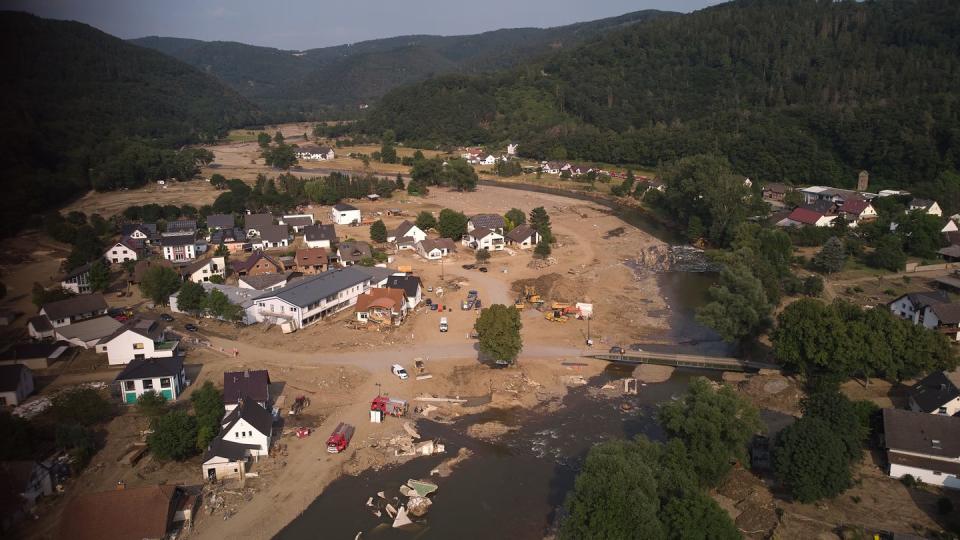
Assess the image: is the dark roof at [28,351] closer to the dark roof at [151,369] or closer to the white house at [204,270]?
the dark roof at [151,369]

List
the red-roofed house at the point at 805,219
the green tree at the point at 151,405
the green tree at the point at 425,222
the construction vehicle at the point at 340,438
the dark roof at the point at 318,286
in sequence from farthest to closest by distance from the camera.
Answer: the red-roofed house at the point at 805,219 → the green tree at the point at 425,222 → the dark roof at the point at 318,286 → the green tree at the point at 151,405 → the construction vehicle at the point at 340,438

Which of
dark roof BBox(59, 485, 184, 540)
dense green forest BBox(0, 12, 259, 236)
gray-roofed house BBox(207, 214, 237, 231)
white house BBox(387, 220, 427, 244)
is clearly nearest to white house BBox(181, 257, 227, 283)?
gray-roofed house BBox(207, 214, 237, 231)

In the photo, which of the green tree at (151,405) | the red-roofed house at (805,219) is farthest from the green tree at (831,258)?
the green tree at (151,405)

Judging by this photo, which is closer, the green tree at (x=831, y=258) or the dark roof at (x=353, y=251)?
the green tree at (x=831, y=258)

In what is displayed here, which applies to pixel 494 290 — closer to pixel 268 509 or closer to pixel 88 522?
pixel 268 509

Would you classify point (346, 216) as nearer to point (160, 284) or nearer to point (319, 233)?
point (319, 233)

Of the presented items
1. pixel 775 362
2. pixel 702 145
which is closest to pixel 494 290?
pixel 775 362
